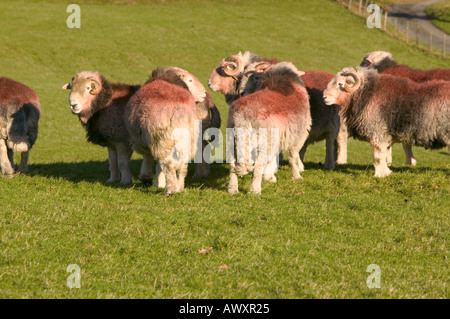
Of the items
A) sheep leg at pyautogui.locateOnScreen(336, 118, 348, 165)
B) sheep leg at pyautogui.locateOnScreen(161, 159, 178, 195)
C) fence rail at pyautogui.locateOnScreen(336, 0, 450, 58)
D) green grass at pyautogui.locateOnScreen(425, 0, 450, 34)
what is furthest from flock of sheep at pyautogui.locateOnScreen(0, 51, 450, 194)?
green grass at pyautogui.locateOnScreen(425, 0, 450, 34)

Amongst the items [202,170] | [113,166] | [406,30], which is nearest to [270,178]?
[202,170]

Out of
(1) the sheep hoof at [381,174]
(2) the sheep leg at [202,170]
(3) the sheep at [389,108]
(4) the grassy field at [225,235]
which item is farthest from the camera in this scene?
(2) the sheep leg at [202,170]

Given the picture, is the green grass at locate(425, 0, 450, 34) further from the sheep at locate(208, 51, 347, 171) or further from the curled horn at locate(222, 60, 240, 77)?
the curled horn at locate(222, 60, 240, 77)

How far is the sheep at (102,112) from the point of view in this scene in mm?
12094

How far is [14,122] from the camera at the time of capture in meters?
12.7

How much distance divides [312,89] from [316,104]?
15.0 inches

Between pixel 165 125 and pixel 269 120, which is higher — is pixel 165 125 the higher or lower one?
the lower one

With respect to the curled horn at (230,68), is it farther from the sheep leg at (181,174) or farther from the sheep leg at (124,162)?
the sheep leg at (181,174)

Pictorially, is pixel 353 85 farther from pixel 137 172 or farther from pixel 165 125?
pixel 137 172

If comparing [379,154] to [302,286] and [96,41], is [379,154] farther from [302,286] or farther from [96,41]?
[96,41]

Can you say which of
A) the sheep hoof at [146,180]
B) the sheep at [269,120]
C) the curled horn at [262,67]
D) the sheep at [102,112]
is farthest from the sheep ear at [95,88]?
the curled horn at [262,67]

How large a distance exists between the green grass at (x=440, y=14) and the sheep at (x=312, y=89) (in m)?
43.3

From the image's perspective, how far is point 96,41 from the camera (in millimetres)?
40688

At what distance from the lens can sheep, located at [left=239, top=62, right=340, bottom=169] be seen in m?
13.5
